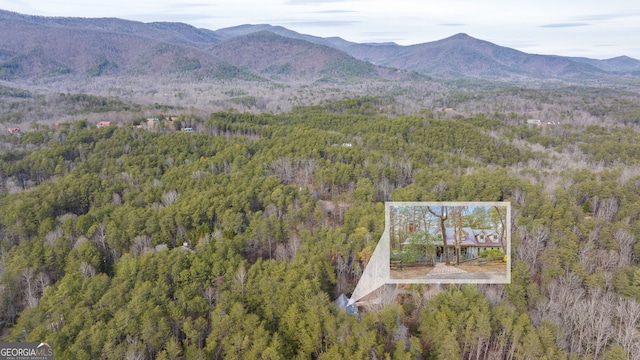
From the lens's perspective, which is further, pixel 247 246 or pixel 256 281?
pixel 247 246

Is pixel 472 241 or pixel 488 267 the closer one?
pixel 472 241

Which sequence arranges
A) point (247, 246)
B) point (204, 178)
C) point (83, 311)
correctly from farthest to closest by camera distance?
point (204, 178) → point (247, 246) → point (83, 311)

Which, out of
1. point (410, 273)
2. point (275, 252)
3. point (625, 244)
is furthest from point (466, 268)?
point (625, 244)

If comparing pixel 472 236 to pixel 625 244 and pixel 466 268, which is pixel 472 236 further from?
pixel 625 244

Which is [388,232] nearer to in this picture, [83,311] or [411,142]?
[83,311]

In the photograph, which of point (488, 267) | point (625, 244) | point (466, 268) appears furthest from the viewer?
point (625, 244)

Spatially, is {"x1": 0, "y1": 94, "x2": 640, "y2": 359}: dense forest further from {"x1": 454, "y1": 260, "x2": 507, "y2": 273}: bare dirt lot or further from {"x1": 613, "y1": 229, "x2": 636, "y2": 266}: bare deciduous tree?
{"x1": 454, "y1": 260, "x2": 507, "y2": 273}: bare dirt lot

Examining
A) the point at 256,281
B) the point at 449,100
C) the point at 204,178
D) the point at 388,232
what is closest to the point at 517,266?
the point at 256,281

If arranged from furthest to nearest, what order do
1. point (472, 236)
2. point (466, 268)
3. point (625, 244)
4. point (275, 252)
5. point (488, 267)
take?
point (275, 252)
point (625, 244)
point (466, 268)
point (488, 267)
point (472, 236)
